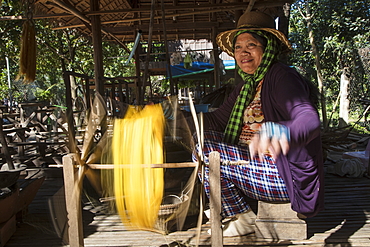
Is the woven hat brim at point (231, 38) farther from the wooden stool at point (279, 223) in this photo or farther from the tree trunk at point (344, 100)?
the tree trunk at point (344, 100)

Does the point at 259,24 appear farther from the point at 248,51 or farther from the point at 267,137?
the point at 267,137

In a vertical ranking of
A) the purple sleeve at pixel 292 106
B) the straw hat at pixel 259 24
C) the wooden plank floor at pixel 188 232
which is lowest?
the wooden plank floor at pixel 188 232

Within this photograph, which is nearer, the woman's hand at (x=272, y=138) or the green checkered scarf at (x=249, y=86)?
the woman's hand at (x=272, y=138)

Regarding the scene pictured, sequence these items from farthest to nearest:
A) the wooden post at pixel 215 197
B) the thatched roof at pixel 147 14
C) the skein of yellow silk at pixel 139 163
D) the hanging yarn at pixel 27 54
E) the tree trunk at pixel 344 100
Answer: the tree trunk at pixel 344 100 → the thatched roof at pixel 147 14 → the hanging yarn at pixel 27 54 → the skein of yellow silk at pixel 139 163 → the wooden post at pixel 215 197

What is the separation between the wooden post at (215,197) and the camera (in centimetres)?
141

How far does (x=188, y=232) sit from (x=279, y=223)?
0.65m

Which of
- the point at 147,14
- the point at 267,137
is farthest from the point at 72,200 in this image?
the point at 147,14

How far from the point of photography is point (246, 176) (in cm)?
186

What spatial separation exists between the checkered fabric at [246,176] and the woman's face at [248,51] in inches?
22.4

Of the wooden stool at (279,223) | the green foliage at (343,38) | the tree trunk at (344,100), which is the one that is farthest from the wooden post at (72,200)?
the green foliage at (343,38)

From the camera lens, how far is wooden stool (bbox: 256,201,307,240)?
200 cm

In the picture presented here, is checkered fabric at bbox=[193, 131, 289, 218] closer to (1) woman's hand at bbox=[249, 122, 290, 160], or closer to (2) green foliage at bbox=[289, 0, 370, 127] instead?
(1) woman's hand at bbox=[249, 122, 290, 160]

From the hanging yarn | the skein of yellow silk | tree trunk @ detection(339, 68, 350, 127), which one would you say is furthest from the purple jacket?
tree trunk @ detection(339, 68, 350, 127)

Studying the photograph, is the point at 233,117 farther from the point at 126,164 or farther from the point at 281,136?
the point at 126,164
